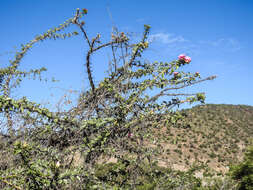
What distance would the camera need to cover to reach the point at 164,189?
3.18 meters

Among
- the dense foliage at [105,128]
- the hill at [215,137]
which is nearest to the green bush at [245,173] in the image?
the dense foliage at [105,128]

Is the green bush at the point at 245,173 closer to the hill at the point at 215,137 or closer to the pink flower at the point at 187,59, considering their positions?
the pink flower at the point at 187,59

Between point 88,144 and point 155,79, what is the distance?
122 cm

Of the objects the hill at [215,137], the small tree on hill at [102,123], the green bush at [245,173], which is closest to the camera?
the small tree on hill at [102,123]

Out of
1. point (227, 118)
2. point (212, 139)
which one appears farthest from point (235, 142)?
point (227, 118)

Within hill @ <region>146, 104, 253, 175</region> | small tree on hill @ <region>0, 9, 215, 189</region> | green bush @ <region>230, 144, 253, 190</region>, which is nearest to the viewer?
small tree on hill @ <region>0, 9, 215, 189</region>

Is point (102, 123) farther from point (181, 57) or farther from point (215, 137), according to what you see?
point (215, 137)

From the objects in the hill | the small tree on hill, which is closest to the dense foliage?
the small tree on hill

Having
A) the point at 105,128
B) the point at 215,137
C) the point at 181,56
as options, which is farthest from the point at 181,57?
the point at 215,137

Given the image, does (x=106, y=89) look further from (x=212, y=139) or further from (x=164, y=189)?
(x=212, y=139)

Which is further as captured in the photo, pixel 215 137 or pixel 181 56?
pixel 215 137

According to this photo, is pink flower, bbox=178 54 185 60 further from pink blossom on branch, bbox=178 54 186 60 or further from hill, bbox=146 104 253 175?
hill, bbox=146 104 253 175

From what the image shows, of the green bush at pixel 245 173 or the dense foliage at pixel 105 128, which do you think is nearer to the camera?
the dense foliage at pixel 105 128

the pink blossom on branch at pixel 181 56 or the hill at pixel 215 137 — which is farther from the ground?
the hill at pixel 215 137
